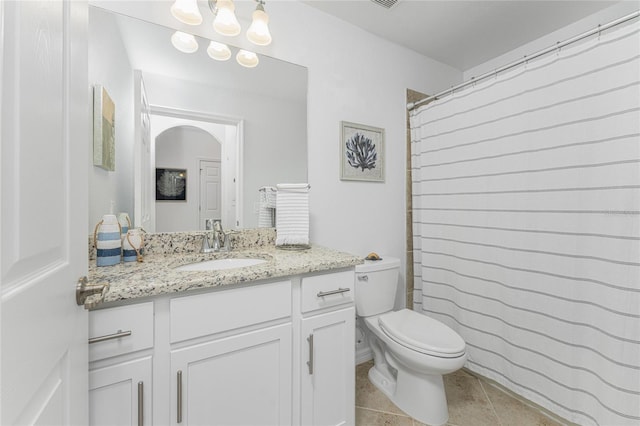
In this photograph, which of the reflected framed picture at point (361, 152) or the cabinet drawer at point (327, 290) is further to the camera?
the reflected framed picture at point (361, 152)

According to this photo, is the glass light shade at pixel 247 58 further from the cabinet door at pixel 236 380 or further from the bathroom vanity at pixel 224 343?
Answer: the cabinet door at pixel 236 380

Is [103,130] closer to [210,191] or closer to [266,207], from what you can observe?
[210,191]

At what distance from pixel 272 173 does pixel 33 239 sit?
1.26 meters

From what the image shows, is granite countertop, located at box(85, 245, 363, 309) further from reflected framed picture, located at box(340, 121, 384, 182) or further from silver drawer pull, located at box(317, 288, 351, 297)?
reflected framed picture, located at box(340, 121, 384, 182)

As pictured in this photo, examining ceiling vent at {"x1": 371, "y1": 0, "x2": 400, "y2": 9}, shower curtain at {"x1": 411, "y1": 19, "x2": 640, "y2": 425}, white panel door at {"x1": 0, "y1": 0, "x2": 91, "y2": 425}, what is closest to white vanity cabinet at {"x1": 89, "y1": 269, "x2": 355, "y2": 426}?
white panel door at {"x1": 0, "y1": 0, "x2": 91, "y2": 425}

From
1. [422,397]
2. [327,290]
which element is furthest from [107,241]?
[422,397]

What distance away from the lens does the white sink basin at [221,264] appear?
127 centimetres

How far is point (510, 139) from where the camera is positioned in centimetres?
158

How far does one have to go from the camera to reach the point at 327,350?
3.96 feet

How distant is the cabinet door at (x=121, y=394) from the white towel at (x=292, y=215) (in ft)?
2.68

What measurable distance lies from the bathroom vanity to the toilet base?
16.4 inches

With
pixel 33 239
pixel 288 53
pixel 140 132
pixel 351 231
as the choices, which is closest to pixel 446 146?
pixel 351 231

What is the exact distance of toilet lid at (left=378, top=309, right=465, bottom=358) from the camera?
135 cm

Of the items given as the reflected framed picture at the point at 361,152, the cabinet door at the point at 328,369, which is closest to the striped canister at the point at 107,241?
the cabinet door at the point at 328,369
